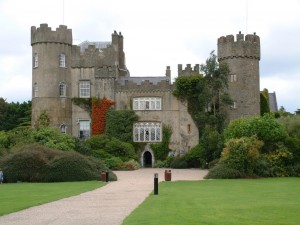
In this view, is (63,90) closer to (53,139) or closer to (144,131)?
(144,131)

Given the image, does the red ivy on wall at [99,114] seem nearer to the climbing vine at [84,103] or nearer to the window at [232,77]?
the climbing vine at [84,103]

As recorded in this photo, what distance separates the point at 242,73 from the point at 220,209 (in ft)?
123

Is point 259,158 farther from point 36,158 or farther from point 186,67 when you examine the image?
point 186,67

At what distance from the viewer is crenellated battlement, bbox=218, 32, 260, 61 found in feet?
176

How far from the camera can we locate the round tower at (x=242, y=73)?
53.2 m

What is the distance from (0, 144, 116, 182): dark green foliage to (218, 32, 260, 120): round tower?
21.6 m

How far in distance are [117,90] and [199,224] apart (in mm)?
41418

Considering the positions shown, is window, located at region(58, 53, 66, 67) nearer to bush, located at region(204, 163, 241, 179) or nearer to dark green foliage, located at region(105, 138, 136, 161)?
dark green foliage, located at region(105, 138, 136, 161)

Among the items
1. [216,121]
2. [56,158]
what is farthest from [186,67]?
[56,158]

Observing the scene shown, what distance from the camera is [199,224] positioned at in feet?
45.1

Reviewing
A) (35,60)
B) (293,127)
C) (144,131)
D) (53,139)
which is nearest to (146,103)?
(144,131)

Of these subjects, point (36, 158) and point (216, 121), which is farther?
point (216, 121)

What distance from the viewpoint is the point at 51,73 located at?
175ft

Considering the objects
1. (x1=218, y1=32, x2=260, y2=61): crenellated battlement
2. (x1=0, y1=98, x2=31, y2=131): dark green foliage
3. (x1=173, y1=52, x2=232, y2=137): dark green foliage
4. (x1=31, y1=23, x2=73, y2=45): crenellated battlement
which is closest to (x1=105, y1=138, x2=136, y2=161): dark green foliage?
(x1=173, y1=52, x2=232, y2=137): dark green foliage
